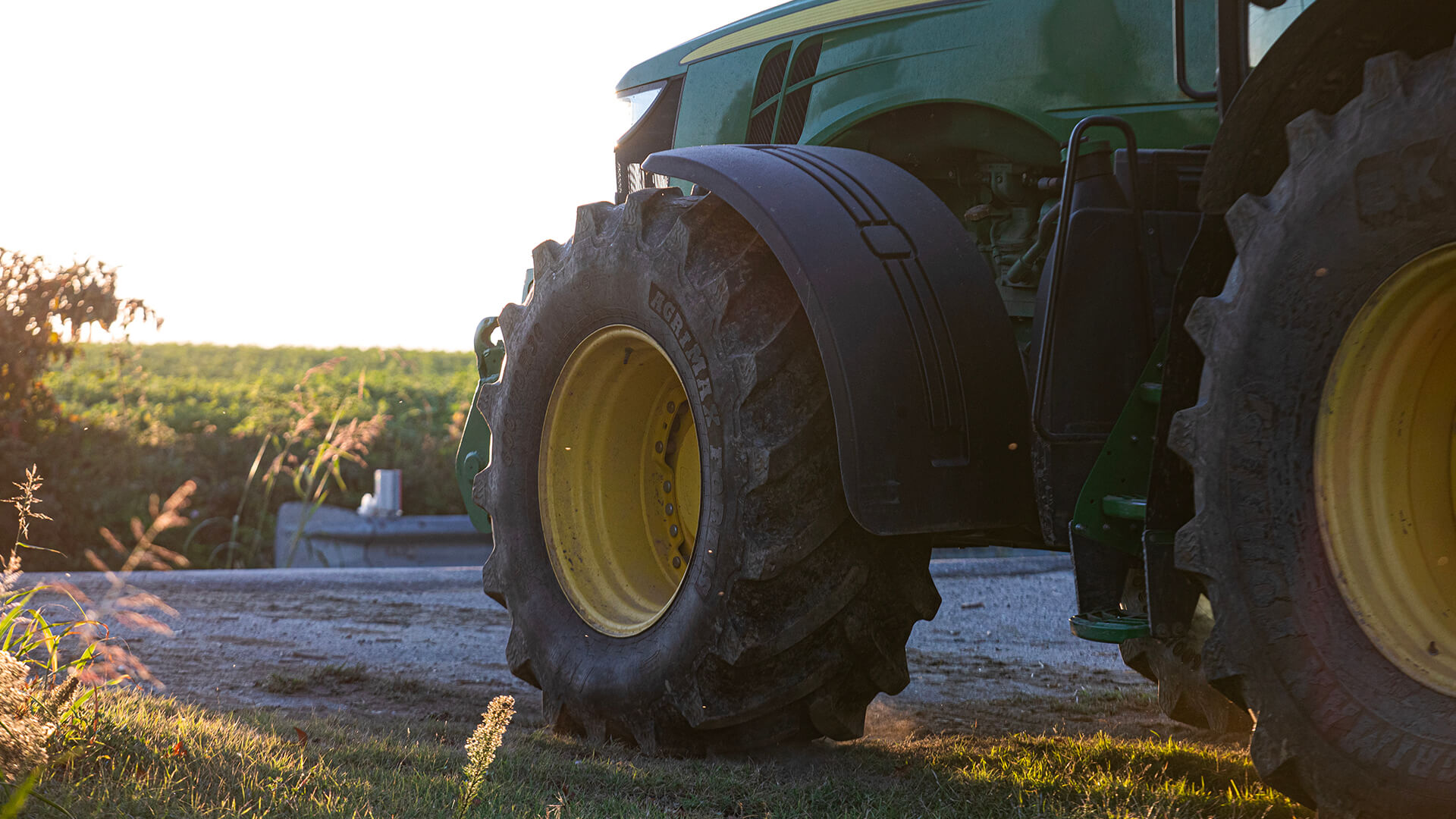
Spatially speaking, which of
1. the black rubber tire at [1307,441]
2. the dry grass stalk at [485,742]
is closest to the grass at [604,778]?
the dry grass stalk at [485,742]

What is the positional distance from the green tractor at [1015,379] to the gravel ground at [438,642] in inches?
28.6

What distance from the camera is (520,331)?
3838 millimetres

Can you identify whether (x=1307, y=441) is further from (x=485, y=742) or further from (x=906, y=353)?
(x=485, y=742)

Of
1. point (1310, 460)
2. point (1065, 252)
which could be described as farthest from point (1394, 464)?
point (1065, 252)

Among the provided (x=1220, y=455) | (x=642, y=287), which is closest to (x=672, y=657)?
(x=642, y=287)

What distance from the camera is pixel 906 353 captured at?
2768 mm

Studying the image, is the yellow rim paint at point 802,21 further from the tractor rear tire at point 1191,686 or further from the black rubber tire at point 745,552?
the tractor rear tire at point 1191,686

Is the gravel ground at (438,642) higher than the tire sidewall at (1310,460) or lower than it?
lower

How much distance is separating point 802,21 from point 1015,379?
191cm

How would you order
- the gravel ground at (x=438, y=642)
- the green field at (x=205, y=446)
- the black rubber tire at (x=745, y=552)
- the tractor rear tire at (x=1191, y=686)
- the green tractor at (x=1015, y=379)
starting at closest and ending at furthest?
the green tractor at (x=1015, y=379)
the black rubber tire at (x=745, y=552)
the tractor rear tire at (x=1191, y=686)
the gravel ground at (x=438, y=642)
the green field at (x=205, y=446)

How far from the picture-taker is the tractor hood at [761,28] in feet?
13.1

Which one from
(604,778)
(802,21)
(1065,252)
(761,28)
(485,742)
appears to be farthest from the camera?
(761,28)

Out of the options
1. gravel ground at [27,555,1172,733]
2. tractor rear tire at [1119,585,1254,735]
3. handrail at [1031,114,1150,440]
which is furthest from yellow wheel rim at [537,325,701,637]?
tractor rear tire at [1119,585,1254,735]

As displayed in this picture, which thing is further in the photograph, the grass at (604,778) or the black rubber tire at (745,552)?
the black rubber tire at (745,552)
